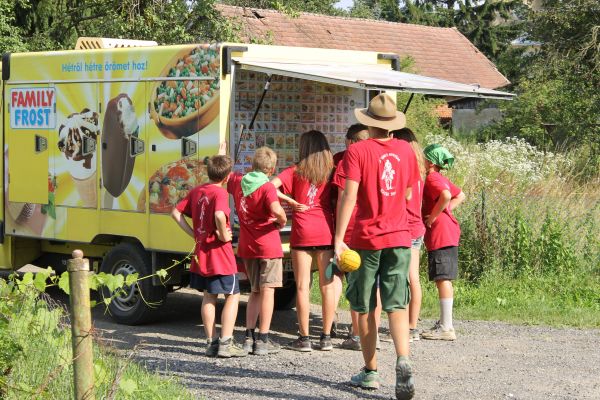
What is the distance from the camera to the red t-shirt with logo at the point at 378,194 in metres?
7.11

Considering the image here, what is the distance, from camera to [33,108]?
11.1 m

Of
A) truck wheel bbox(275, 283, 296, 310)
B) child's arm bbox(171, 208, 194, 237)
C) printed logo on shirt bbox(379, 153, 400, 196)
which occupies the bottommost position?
truck wheel bbox(275, 283, 296, 310)

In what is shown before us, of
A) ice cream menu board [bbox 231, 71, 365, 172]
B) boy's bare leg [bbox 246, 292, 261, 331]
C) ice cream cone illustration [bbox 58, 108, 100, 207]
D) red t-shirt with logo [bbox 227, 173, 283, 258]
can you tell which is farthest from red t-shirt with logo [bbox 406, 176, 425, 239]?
ice cream cone illustration [bbox 58, 108, 100, 207]

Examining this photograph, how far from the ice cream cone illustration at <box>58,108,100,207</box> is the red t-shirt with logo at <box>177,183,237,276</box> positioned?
2121 millimetres

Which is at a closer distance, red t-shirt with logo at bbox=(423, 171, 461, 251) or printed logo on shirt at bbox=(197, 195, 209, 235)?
printed logo on shirt at bbox=(197, 195, 209, 235)

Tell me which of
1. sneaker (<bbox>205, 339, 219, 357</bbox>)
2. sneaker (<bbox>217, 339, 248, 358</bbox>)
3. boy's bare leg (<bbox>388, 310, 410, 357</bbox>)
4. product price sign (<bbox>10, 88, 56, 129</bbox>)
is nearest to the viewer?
boy's bare leg (<bbox>388, 310, 410, 357</bbox>)

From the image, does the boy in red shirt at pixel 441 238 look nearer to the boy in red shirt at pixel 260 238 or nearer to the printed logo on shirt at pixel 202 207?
the boy in red shirt at pixel 260 238

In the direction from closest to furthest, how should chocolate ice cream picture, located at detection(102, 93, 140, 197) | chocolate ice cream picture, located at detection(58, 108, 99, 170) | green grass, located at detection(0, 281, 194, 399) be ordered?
green grass, located at detection(0, 281, 194, 399), chocolate ice cream picture, located at detection(102, 93, 140, 197), chocolate ice cream picture, located at detection(58, 108, 99, 170)

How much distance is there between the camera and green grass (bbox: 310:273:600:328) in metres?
10.5

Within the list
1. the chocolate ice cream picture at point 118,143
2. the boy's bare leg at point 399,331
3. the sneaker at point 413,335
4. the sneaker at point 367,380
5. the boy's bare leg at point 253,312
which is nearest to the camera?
the boy's bare leg at point 399,331

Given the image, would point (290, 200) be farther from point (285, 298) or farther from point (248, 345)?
point (285, 298)

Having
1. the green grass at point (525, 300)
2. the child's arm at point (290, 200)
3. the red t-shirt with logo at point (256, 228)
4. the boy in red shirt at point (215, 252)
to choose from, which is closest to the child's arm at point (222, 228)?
the boy in red shirt at point (215, 252)

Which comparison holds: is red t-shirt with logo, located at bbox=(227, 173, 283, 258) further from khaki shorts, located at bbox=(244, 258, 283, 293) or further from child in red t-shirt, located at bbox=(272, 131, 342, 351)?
child in red t-shirt, located at bbox=(272, 131, 342, 351)

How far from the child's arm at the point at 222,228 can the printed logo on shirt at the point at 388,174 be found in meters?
1.85
